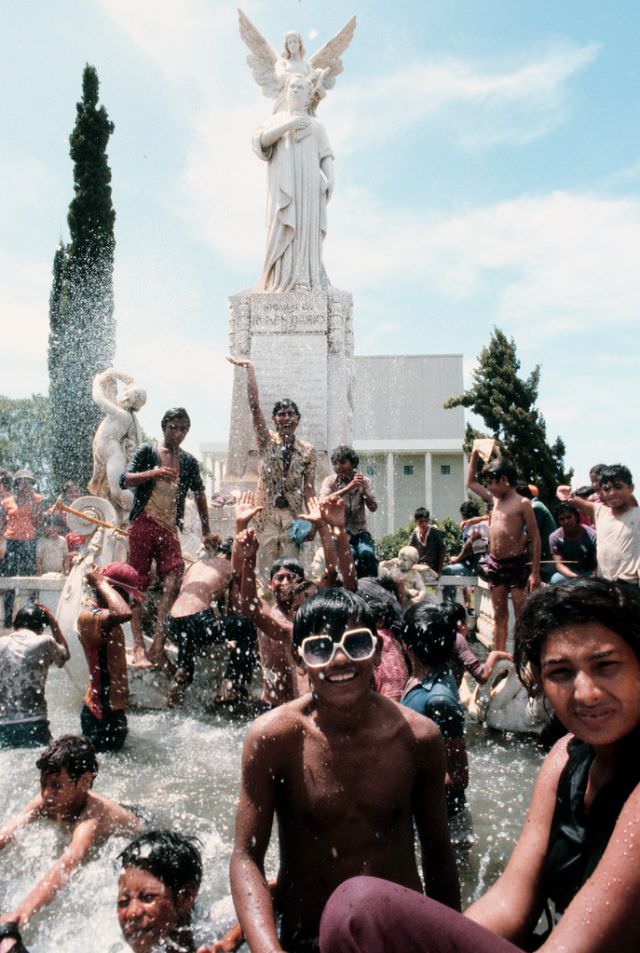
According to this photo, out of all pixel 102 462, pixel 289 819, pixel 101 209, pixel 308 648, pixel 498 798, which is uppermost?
pixel 101 209

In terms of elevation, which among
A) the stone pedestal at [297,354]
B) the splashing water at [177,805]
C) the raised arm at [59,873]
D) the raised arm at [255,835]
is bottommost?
the splashing water at [177,805]

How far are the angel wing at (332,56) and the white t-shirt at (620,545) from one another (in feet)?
26.0

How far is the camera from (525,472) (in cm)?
2100

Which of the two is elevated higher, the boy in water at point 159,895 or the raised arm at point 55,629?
the raised arm at point 55,629

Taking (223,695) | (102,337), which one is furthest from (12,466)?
(223,695)

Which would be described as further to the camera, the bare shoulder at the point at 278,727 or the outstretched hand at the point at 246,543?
the outstretched hand at the point at 246,543

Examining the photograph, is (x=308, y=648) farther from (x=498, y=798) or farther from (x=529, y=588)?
(x=529, y=588)

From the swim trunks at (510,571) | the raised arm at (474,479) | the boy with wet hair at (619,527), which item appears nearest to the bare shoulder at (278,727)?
the boy with wet hair at (619,527)

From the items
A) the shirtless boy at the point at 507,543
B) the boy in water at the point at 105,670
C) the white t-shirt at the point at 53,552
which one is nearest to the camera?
the boy in water at the point at 105,670

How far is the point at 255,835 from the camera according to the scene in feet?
6.93

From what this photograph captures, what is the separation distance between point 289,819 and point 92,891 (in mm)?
1305

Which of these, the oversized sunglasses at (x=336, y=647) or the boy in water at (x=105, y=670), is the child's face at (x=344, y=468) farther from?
the oversized sunglasses at (x=336, y=647)

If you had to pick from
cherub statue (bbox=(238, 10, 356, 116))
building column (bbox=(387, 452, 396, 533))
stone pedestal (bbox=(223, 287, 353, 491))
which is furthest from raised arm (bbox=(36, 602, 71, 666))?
building column (bbox=(387, 452, 396, 533))

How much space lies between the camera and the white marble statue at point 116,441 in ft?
26.5
